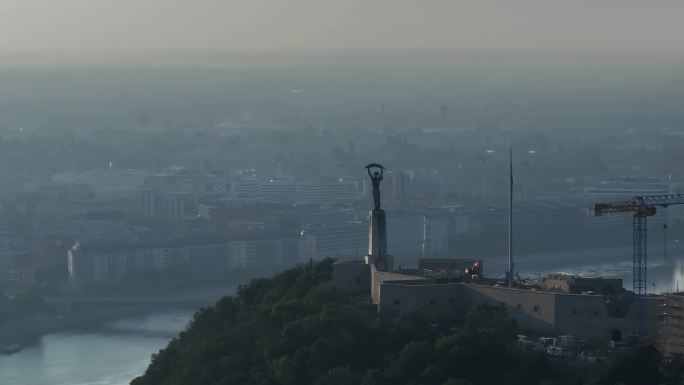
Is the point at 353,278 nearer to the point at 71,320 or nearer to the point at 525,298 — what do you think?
the point at 525,298

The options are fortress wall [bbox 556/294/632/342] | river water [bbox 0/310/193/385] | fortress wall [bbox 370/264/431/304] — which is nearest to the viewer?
fortress wall [bbox 556/294/632/342]

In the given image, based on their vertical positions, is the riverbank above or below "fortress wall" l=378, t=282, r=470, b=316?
below

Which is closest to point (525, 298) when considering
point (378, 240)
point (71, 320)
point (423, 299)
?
point (423, 299)

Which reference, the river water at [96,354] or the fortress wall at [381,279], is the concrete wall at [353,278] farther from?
the river water at [96,354]

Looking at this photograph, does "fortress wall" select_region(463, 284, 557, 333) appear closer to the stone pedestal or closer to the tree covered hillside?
the tree covered hillside

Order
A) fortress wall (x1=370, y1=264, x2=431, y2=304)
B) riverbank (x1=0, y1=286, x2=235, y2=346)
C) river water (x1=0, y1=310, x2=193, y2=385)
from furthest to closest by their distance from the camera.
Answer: riverbank (x1=0, y1=286, x2=235, y2=346)
river water (x1=0, y1=310, x2=193, y2=385)
fortress wall (x1=370, y1=264, x2=431, y2=304)

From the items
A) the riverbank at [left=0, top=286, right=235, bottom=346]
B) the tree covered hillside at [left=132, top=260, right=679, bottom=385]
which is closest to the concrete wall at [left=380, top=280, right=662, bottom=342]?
the tree covered hillside at [left=132, top=260, right=679, bottom=385]

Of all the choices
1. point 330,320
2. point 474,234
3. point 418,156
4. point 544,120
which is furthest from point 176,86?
point 330,320

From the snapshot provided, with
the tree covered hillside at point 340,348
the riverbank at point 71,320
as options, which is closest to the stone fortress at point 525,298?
the tree covered hillside at point 340,348
